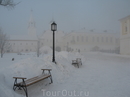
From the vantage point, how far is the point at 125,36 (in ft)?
59.7

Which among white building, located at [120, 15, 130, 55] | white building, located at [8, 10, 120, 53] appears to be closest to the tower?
white building, located at [8, 10, 120, 53]

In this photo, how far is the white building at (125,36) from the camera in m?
16.8

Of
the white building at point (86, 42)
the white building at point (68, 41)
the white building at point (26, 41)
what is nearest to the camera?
the white building at point (26, 41)

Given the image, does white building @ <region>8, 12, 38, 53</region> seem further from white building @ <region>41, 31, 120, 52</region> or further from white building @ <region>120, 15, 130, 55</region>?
white building @ <region>120, 15, 130, 55</region>

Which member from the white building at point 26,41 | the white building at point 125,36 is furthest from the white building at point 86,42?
the white building at point 26,41

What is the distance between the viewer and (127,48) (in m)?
16.7

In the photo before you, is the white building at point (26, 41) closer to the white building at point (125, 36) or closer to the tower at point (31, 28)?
the tower at point (31, 28)

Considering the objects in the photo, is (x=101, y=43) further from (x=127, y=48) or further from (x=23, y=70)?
(x=23, y=70)

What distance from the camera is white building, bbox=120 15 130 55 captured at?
55.0ft

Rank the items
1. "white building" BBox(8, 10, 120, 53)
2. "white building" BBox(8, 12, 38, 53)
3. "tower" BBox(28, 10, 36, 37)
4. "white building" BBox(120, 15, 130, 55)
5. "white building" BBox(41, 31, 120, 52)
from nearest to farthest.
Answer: "white building" BBox(8, 12, 38, 53) → "white building" BBox(8, 10, 120, 53) → "white building" BBox(41, 31, 120, 52) → "tower" BBox(28, 10, 36, 37) → "white building" BBox(120, 15, 130, 55)

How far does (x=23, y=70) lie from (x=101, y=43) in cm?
1177

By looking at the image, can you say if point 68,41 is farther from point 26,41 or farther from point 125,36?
point 125,36

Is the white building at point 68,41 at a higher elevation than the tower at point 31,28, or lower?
lower

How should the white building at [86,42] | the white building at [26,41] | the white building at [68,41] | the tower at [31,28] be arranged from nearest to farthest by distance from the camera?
the white building at [26,41]
the white building at [68,41]
the white building at [86,42]
the tower at [31,28]
